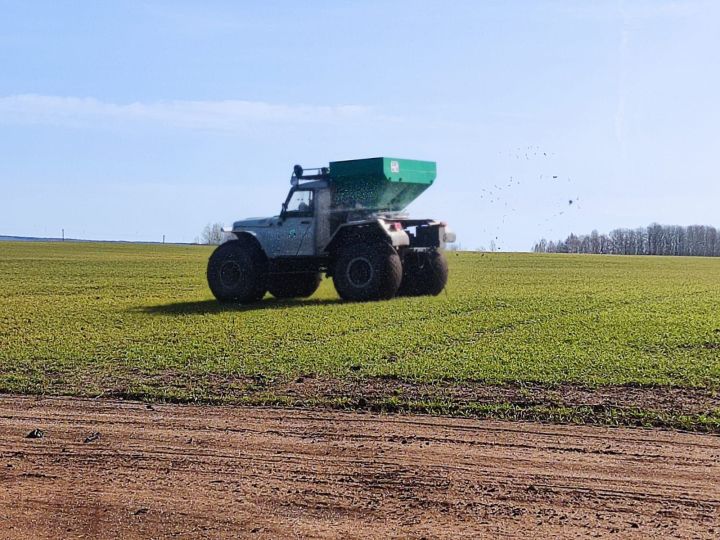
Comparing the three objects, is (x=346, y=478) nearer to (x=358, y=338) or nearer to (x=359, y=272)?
(x=358, y=338)

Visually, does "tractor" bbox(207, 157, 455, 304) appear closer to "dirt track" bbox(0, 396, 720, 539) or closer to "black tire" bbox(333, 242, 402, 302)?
"black tire" bbox(333, 242, 402, 302)

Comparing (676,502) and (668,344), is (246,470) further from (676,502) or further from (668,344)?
(668,344)

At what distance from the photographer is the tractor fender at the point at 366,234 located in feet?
61.8

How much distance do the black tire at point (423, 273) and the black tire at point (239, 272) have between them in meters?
3.26

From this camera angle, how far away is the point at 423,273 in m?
20.7

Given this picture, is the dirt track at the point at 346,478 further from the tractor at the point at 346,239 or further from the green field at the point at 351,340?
the tractor at the point at 346,239

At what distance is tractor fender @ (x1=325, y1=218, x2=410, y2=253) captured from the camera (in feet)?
61.8

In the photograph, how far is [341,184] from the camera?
63.6 feet

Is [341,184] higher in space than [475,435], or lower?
higher

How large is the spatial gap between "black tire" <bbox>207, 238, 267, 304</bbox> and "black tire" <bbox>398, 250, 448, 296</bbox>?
3263 millimetres

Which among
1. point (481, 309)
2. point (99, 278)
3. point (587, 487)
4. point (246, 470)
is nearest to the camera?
point (587, 487)

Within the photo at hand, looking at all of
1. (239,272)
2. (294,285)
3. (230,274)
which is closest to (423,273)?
(294,285)

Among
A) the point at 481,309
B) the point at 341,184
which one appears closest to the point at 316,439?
the point at 481,309

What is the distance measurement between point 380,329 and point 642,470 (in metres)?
8.41
